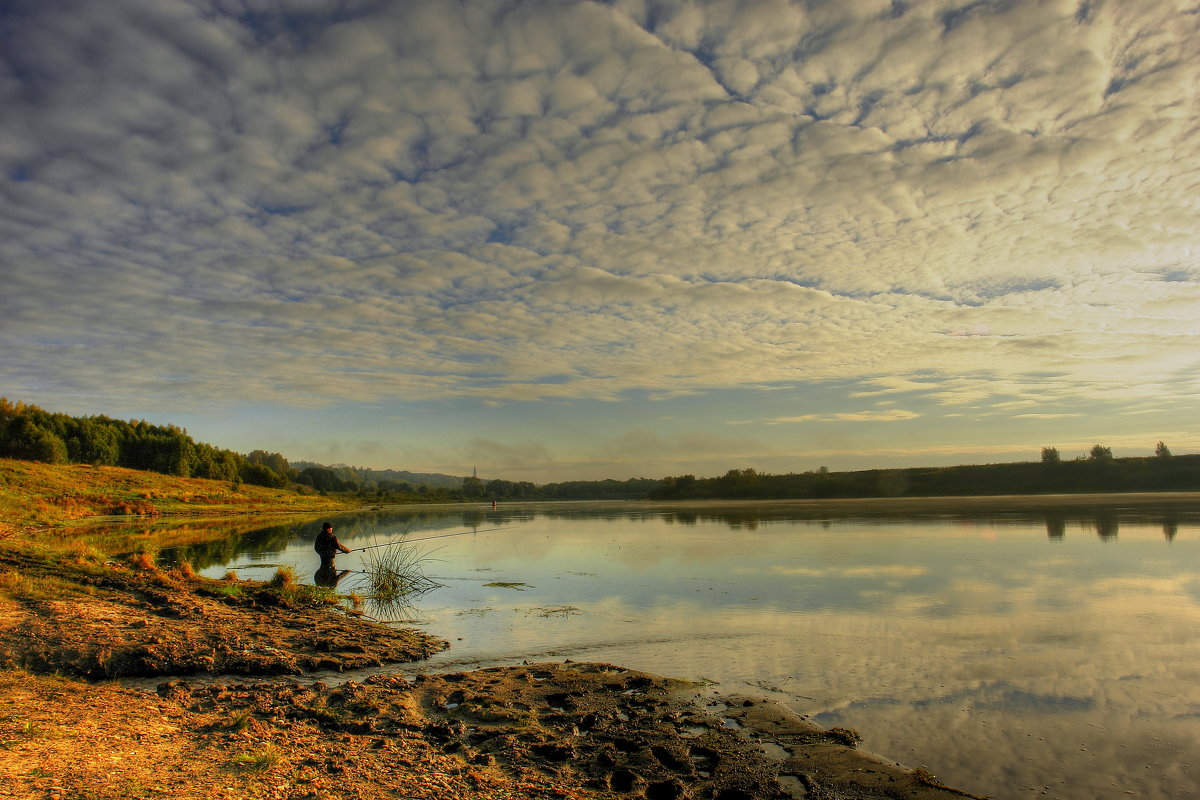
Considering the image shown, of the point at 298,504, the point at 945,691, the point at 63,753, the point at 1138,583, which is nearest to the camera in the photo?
the point at 63,753

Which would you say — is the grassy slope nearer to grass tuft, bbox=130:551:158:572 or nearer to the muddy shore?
grass tuft, bbox=130:551:158:572

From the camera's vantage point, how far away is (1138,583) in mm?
15523

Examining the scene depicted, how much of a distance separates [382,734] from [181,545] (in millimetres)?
28584

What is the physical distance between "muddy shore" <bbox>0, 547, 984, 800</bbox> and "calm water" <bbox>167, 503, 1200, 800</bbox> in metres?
1.05

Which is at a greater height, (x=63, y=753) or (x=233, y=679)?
(x=63, y=753)

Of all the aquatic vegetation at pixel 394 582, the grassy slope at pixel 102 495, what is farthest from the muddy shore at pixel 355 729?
the grassy slope at pixel 102 495

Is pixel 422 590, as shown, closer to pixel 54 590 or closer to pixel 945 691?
pixel 54 590

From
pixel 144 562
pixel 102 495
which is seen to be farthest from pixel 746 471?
pixel 144 562

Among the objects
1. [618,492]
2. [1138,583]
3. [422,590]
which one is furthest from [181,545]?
[618,492]

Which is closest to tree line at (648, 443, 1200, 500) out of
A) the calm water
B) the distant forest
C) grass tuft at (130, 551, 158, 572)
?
the distant forest

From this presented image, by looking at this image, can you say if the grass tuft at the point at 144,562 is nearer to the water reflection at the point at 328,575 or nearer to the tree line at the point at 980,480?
the water reflection at the point at 328,575

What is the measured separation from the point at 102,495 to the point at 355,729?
62902mm

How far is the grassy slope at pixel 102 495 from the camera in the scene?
42.5 meters

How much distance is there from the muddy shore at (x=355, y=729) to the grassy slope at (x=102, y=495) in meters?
33.7
